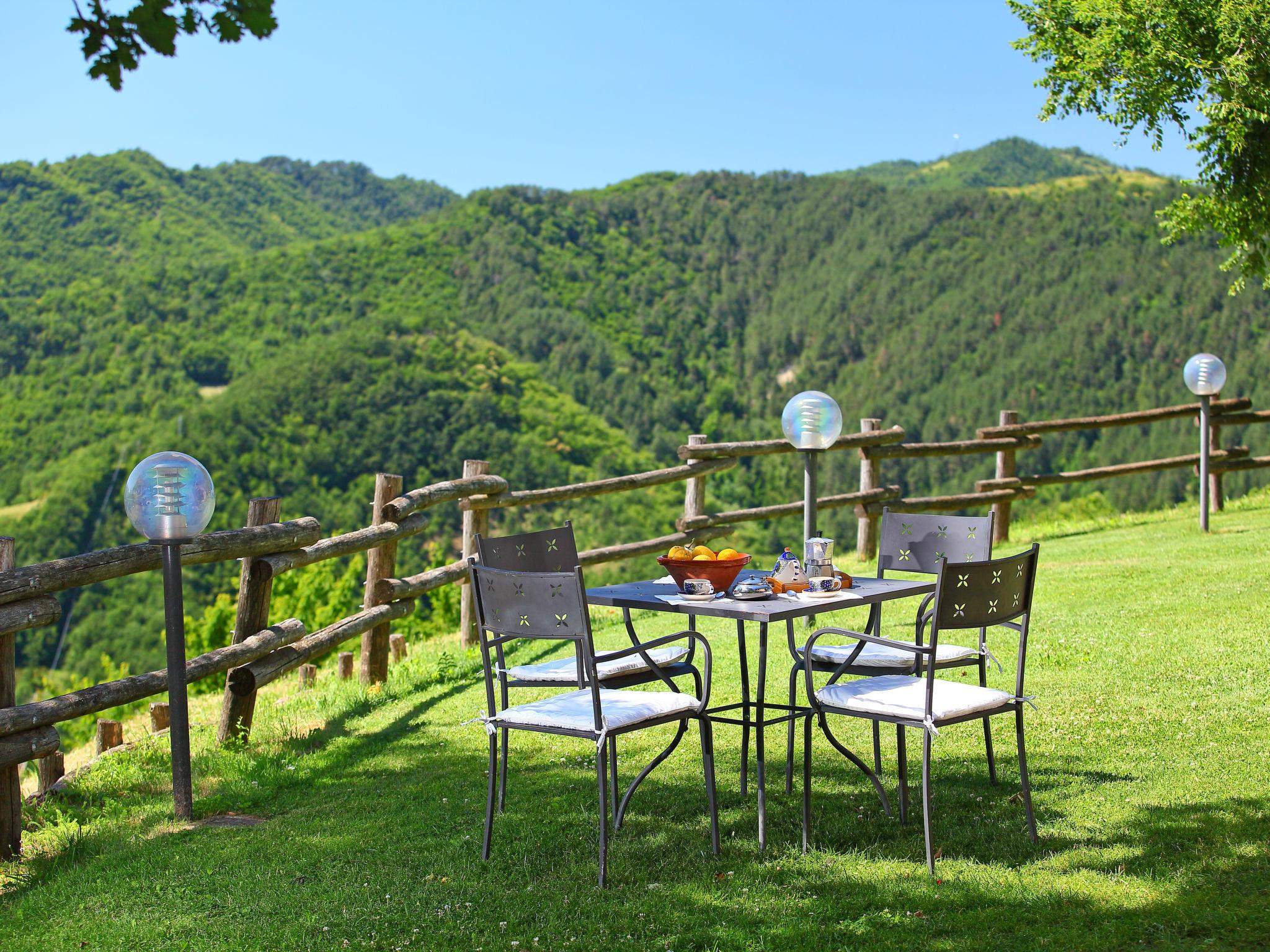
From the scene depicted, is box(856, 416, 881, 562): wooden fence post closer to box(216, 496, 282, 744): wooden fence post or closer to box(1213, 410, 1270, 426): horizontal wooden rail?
box(1213, 410, 1270, 426): horizontal wooden rail

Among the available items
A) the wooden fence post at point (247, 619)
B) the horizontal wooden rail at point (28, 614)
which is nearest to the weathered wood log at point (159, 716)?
the wooden fence post at point (247, 619)

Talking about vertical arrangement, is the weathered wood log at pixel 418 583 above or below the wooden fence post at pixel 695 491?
below

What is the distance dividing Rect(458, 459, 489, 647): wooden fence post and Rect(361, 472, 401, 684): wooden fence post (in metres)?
0.69

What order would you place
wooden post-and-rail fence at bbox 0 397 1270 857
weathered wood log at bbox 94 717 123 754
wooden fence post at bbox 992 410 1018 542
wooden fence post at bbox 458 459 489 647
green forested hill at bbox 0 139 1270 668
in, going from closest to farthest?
wooden post-and-rail fence at bbox 0 397 1270 857 < weathered wood log at bbox 94 717 123 754 < wooden fence post at bbox 458 459 489 647 < wooden fence post at bbox 992 410 1018 542 < green forested hill at bbox 0 139 1270 668

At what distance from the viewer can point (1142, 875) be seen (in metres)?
2.94

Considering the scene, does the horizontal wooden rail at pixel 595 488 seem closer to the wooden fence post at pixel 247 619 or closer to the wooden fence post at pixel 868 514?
the wooden fence post at pixel 868 514

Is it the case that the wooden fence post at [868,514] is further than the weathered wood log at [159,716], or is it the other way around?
the wooden fence post at [868,514]

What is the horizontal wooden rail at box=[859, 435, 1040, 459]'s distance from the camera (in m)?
9.73

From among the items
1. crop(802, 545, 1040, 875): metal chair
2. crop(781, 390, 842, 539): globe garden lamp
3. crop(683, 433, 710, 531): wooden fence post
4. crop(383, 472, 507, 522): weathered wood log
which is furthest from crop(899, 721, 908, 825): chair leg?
crop(683, 433, 710, 531): wooden fence post

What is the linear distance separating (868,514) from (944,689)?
6.46m

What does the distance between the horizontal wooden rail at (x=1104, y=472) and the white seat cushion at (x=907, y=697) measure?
6915 mm

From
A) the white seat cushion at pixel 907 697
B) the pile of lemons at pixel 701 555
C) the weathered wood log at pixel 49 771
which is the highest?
the pile of lemons at pixel 701 555

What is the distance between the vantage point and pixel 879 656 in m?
3.98

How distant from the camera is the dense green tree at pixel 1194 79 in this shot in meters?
7.78
